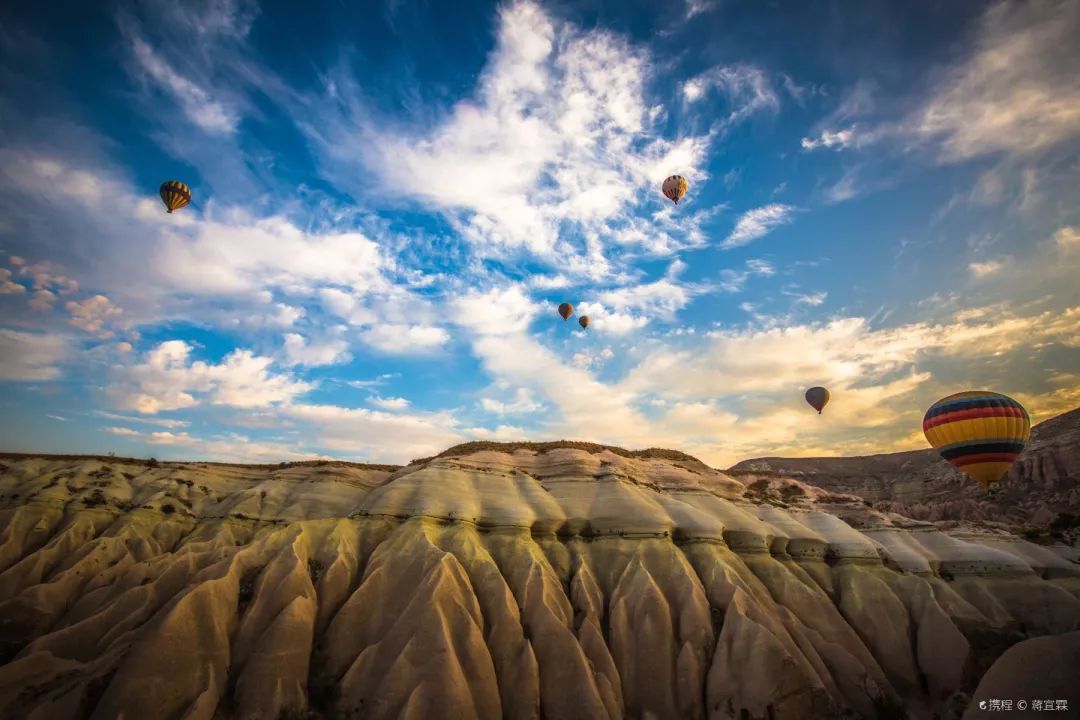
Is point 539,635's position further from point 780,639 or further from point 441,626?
point 780,639

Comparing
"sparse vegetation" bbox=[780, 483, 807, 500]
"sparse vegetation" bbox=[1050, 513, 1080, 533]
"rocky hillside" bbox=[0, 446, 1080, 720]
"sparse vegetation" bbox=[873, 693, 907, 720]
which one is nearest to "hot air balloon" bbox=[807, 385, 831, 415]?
"sparse vegetation" bbox=[780, 483, 807, 500]

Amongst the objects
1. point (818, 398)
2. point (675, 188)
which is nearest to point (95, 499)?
point (675, 188)

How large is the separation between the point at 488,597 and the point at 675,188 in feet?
126

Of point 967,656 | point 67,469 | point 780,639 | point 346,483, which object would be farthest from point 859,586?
point 67,469

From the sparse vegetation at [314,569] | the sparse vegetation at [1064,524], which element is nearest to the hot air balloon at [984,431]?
the sparse vegetation at [1064,524]

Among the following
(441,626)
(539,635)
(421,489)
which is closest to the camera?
(441,626)

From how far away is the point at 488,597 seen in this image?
3247 centimetres

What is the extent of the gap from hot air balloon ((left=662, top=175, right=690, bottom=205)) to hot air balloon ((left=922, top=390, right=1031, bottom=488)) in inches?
1117

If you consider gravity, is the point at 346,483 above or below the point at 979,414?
below

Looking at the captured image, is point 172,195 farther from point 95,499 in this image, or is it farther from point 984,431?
point 984,431

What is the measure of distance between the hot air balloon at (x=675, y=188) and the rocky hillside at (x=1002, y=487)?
32.4m

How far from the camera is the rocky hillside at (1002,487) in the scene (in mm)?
73250

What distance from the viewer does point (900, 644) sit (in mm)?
35000

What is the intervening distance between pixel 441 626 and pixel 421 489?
13876mm
